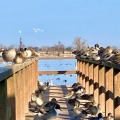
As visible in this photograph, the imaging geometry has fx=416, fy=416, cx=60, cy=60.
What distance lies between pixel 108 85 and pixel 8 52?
124 inches

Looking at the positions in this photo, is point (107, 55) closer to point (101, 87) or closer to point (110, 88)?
point (110, 88)

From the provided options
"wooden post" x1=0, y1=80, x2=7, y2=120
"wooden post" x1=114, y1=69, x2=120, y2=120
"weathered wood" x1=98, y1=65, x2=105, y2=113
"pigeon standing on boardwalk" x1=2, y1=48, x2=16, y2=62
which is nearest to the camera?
"wooden post" x1=0, y1=80, x2=7, y2=120

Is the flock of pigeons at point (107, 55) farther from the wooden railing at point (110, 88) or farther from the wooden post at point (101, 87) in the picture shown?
the wooden post at point (101, 87)

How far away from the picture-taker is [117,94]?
9.26 meters

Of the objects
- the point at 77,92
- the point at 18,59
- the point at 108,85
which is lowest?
the point at 77,92

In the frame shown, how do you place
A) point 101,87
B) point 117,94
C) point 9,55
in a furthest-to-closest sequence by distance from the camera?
1. point 101,87
2. point 9,55
3. point 117,94

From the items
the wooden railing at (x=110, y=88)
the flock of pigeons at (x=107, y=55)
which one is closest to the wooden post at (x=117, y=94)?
the wooden railing at (x=110, y=88)

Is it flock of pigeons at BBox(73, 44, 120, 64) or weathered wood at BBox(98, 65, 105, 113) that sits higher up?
flock of pigeons at BBox(73, 44, 120, 64)

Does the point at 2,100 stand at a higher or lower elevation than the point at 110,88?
higher

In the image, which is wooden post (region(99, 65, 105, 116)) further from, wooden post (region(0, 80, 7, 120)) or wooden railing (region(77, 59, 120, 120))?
wooden post (region(0, 80, 7, 120))

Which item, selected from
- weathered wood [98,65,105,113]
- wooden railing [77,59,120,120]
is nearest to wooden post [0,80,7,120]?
wooden railing [77,59,120,120]

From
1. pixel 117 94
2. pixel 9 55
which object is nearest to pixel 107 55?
pixel 117 94

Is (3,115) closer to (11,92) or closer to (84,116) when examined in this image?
(11,92)

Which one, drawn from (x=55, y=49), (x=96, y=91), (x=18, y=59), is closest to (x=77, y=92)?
(x=96, y=91)
